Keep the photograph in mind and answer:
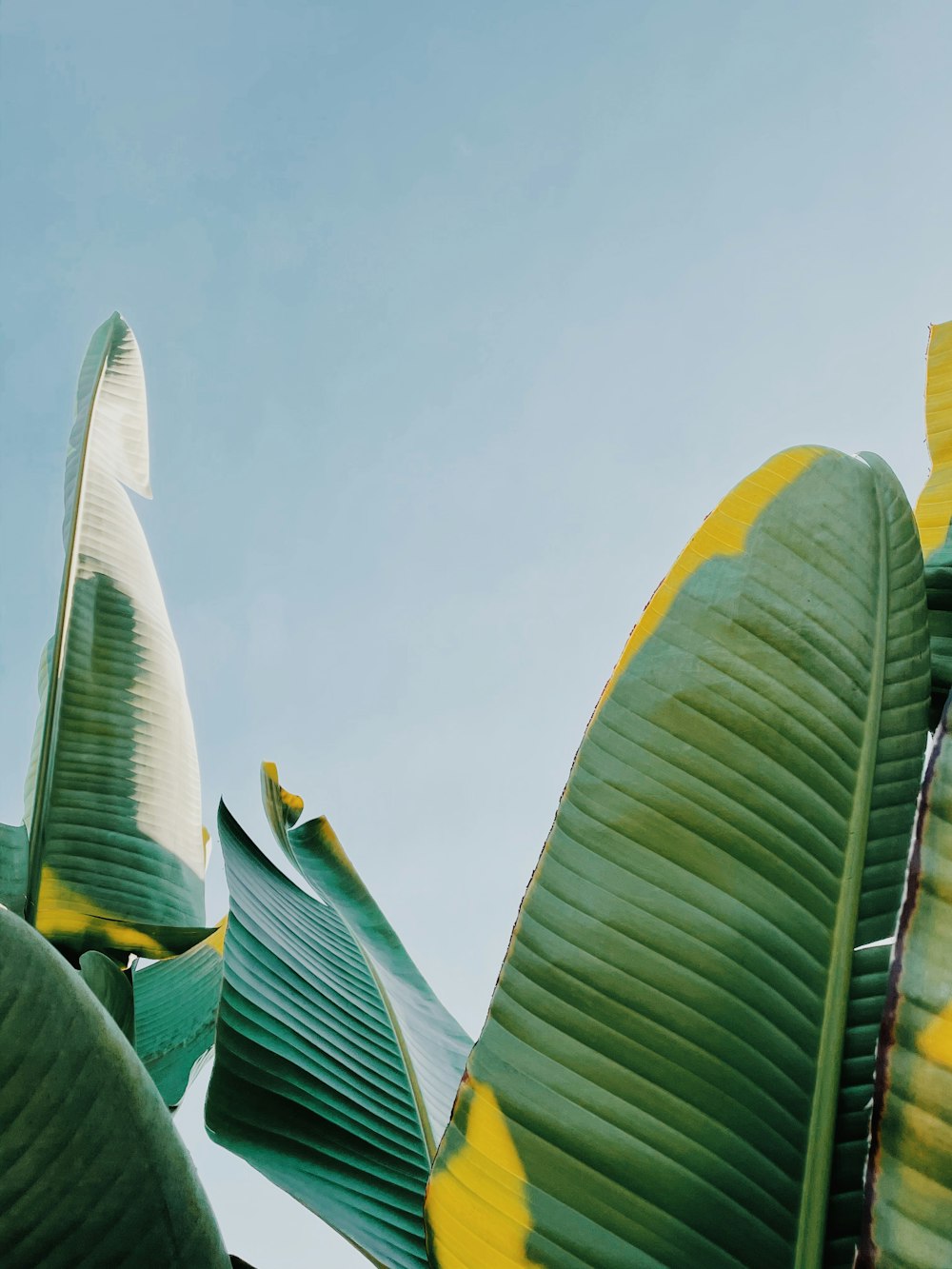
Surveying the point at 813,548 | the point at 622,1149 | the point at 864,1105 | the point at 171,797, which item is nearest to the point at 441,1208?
the point at 622,1149

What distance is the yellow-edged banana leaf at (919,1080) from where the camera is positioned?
0.26 metres

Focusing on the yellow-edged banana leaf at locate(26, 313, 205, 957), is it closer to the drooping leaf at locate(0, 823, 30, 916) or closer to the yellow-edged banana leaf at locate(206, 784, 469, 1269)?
the drooping leaf at locate(0, 823, 30, 916)

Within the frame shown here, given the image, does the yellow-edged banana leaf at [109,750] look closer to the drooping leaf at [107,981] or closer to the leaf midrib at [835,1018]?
the drooping leaf at [107,981]

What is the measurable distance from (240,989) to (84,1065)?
231 mm

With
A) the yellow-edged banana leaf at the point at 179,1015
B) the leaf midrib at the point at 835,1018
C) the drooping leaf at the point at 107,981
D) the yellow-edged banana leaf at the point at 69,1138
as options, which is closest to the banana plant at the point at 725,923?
the leaf midrib at the point at 835,1018

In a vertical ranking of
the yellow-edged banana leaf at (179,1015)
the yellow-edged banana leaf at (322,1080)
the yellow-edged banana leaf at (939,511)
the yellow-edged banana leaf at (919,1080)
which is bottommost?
the yellow-edged banana leaf at (179,1015)

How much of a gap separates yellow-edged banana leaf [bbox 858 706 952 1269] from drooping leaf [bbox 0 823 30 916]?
770 mm

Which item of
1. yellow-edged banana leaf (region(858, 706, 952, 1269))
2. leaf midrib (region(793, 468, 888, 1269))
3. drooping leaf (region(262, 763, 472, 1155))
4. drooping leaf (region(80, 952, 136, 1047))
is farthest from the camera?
drooping leaf (region(262, 763, 472, 1155))

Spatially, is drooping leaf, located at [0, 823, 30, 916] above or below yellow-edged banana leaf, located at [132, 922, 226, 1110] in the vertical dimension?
above

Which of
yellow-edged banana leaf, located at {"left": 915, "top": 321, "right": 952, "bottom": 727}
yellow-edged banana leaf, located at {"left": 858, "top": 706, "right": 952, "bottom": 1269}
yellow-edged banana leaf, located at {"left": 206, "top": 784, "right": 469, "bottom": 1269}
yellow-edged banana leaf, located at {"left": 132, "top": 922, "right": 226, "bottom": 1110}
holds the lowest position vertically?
yellow-edged banana leaf, located at {"left": 132, "top": 922, "right": 226, "bottom": 1110}

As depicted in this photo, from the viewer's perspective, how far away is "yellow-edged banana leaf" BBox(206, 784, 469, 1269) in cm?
54

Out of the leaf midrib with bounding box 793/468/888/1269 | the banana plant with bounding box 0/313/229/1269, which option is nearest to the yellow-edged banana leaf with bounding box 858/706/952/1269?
the leaf midrib with bounding box 793/468/888/1269

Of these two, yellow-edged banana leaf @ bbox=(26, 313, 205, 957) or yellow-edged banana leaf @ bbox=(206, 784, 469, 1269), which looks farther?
yellow-edged banana leaf @ bbox=(26, 313, 205, 957)

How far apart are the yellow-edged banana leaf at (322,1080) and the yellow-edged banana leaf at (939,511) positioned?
0.40 m
